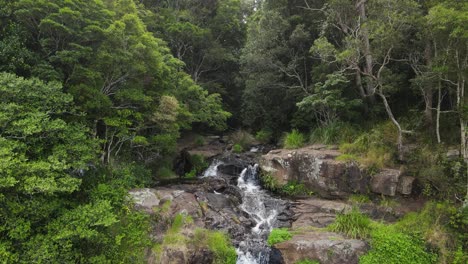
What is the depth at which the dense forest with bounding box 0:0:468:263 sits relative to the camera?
8961 millimetres

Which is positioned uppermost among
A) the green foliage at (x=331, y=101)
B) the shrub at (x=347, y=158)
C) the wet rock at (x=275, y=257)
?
the green foliage at (x=331, y=101)

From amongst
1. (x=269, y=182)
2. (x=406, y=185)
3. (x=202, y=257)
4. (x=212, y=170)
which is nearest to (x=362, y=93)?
(x=406, y=185)

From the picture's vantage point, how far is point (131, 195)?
492 inches

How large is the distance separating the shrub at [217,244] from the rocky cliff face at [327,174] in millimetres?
6023

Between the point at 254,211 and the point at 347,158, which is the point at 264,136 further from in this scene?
the point at 254,211

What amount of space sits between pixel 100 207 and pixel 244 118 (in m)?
18.7

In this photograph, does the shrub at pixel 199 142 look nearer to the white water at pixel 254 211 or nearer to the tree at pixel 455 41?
the white water at pixel 254 211

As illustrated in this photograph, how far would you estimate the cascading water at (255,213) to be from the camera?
11.5 m

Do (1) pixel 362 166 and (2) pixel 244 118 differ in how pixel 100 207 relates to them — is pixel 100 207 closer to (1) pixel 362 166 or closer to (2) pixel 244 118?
(1) pixel 362 166

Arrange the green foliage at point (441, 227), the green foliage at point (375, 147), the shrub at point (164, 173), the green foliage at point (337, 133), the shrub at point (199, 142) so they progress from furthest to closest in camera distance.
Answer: the shrub at point (199, 142)
the shrub at point (164, 173)
the green foliage at point (337, 133)
the green foliage at point (375, 147)
the green foliage at point (441, 227)

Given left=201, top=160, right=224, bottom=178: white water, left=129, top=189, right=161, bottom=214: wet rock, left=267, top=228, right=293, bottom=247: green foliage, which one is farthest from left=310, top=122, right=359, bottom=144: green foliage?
left=129, top=189, right=161, bottom=214: wet rock

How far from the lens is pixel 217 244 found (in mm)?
11359

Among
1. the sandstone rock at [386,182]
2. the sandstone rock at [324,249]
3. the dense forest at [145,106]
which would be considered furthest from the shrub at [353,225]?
the sandstone rock at [386,182]

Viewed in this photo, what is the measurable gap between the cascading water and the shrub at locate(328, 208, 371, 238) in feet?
9.20
